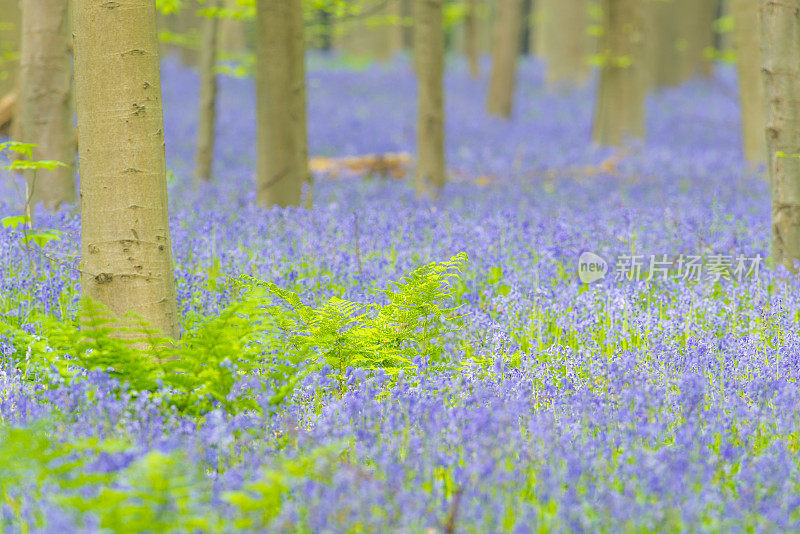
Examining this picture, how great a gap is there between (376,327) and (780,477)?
84.3 inches

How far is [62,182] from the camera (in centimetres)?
716

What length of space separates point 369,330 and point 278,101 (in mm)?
4579

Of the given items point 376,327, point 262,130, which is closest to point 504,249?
point 376,327

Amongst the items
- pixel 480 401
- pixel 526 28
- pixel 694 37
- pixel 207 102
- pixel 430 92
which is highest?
pixel 526 28

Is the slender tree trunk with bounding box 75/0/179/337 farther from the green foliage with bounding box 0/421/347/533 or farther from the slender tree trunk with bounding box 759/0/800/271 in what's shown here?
the slender tree trunk with bounding box 759/0/800/271

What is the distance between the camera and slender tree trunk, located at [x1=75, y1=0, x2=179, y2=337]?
3768mm

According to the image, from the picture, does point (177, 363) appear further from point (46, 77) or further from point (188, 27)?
point (188, 27)

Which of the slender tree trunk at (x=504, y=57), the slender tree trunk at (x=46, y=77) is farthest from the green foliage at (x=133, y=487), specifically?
the slender tree trunk at (x=504, y=57)

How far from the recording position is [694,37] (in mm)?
28828

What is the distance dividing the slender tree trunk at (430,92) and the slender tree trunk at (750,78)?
5.03 meters

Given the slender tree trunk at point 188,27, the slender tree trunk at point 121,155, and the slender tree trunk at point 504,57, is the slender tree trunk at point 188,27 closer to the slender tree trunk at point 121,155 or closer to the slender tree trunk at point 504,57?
the slender tree trunk at point 504,57

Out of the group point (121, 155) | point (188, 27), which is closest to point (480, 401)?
point (121, 155)

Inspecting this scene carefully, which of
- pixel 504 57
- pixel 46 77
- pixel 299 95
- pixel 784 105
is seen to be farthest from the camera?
pixel 504 57

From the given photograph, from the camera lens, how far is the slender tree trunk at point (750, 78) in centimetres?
1170
